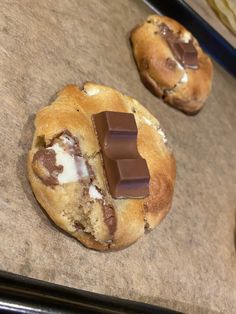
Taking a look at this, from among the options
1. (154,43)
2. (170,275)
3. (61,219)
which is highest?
(154,43)

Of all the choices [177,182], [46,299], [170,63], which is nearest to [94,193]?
[46,299]

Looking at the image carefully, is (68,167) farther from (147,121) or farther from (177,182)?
(177,182)

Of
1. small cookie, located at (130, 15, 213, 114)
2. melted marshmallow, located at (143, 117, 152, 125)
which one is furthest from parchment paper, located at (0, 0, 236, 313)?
melted marshmallow, located at (143, 117, 152, 125)

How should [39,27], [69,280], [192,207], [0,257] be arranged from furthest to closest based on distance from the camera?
[192,207], [39,27], [69,280], [0,257]

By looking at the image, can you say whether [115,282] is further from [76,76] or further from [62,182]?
[76,76]

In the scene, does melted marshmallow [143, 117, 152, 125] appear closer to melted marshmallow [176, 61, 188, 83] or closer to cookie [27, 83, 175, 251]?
cookie [27, 83, 175, 251]

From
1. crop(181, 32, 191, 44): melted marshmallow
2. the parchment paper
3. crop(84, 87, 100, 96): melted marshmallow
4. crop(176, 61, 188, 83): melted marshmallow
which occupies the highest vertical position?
crop(181, 32, 191, 44): melted marshmallow

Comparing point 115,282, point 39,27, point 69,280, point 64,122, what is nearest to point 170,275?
point 115,282
